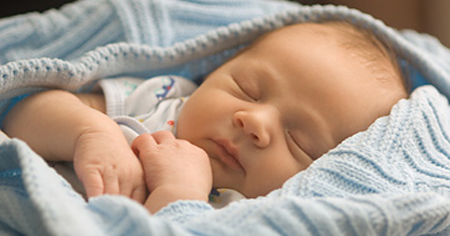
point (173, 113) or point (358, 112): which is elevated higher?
point (358, 112)

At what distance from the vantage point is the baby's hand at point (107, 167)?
80cm

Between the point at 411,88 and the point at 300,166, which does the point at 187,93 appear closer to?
the point at 300,166

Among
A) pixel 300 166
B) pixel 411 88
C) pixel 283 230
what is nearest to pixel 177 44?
pixel 300 166

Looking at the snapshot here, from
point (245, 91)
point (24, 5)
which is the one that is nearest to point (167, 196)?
point (245, 91)

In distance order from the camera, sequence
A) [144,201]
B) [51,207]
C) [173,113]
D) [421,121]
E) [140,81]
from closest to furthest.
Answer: [51,207] → [144,201] → [421,121] → [173,113] → [140,81]

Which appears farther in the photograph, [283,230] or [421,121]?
[421,121]

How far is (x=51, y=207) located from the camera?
2.02ft

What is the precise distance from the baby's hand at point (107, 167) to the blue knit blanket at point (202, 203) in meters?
0.05

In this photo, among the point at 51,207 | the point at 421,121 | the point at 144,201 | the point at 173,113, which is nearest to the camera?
the point at 51,207

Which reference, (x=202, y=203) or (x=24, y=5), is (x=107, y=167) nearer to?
(x=202, y=203)

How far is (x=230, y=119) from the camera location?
1041 millimetres

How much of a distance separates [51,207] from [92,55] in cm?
62

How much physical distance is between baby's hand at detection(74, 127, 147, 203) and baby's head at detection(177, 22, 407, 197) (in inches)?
7.9

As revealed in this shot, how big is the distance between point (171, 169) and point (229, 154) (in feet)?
0.61
